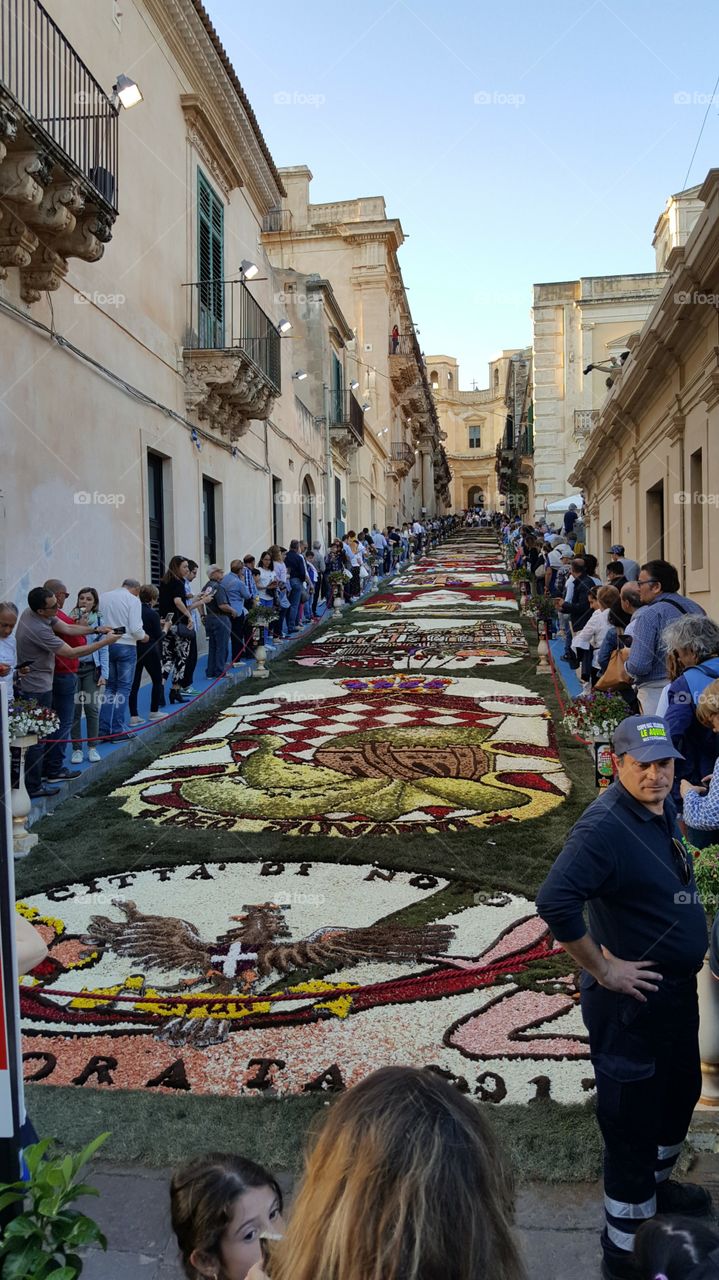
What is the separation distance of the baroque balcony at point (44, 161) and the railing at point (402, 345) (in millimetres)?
→ 39552

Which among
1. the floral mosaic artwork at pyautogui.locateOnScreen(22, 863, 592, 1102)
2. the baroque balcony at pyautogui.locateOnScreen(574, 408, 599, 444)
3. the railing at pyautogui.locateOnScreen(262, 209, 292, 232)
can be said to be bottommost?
the floral mosaic artwork at pyautogui.locateOnScreen(22, 863, 592, 1102)

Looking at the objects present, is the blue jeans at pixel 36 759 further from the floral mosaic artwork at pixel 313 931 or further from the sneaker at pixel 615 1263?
the sneaker at pixel 615 1263

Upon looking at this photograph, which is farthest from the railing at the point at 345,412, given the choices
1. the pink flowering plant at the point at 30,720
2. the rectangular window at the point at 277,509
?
the pink flowering plant at the point at 30,720

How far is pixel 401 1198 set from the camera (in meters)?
1.34

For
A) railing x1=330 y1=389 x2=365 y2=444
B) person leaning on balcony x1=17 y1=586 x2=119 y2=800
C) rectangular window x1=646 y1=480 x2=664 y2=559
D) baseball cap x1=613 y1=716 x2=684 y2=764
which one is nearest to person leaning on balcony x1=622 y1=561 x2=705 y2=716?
baseball cap x1=613 y1=716 x2=684 y2=764

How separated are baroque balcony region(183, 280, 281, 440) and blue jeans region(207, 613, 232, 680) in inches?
161

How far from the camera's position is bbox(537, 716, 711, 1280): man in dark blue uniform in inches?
109

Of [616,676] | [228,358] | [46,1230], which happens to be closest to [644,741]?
[46,1230]

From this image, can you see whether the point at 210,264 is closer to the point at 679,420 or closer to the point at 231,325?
the point at 231,325

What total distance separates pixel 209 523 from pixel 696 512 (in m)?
9.32

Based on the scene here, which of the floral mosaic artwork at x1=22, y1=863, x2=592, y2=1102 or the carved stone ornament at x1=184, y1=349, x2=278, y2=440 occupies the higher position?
the carved stone ornament at x1=184, y1=349, x2=278, y2=440

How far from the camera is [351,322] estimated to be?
151 ft

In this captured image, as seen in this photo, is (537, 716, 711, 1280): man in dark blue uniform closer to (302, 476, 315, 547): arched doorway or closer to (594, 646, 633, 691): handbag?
(594, 646, 633, 691): handbag

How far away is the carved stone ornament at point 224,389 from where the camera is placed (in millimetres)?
15805
